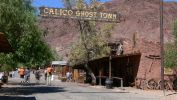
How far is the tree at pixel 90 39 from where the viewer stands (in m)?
47.4

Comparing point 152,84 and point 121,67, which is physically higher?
point 121,67

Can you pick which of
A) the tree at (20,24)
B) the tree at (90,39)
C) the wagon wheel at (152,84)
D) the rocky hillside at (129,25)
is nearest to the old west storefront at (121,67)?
the tree at (90,39)

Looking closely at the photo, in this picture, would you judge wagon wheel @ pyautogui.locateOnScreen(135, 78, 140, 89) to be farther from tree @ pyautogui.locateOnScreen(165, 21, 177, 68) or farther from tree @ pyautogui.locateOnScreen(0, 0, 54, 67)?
tree @ pyautogui.locateOnScreen(0, 0, 54, 67)

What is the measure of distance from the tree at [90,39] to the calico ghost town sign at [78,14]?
12.7m

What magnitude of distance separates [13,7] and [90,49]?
Answer: 20351 mm

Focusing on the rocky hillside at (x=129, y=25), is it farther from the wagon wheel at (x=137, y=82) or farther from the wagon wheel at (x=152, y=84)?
the wagon wheel at (x=152, y=84)

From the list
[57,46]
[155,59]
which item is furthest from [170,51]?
[57,46]

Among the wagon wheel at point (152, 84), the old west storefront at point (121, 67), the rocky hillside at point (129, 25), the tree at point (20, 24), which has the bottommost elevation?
the wagon wheel at point (152, 84)

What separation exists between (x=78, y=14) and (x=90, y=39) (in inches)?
630

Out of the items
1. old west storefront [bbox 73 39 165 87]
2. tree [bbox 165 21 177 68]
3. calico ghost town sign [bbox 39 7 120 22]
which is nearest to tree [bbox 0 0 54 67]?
calico ghost town sign [bbox 39 7 120 22]

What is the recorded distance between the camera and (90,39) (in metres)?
48.4

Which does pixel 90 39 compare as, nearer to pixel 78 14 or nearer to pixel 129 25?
pixel 78 14

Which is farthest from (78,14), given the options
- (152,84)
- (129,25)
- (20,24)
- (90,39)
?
(129,25)

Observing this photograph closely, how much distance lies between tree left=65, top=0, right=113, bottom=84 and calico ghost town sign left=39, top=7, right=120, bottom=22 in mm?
12717
